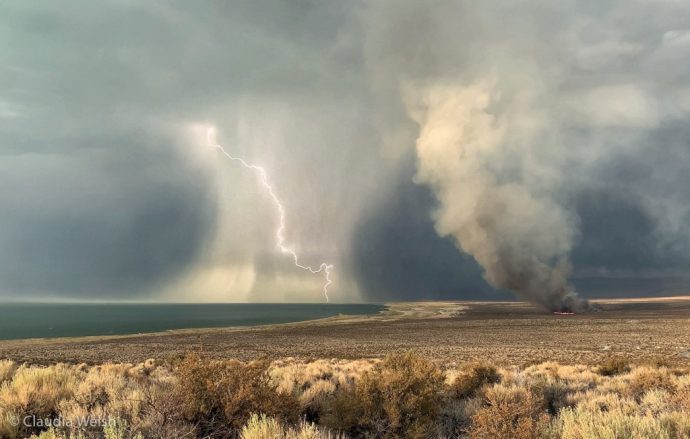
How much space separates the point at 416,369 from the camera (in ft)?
29.0

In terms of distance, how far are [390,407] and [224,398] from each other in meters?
2.89

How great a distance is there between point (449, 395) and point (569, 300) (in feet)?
490

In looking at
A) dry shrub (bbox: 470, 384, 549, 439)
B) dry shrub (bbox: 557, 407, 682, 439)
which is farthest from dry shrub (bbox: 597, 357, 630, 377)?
dry shrub (bbox: 470, 384, 549, 439)

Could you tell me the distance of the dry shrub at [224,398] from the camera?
6.98 m

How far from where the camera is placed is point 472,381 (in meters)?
11.8

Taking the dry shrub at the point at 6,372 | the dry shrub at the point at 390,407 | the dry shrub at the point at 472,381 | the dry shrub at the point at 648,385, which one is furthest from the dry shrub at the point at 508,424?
the dry shrub at the point at 6,372

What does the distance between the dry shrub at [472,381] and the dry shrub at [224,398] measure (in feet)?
17.3

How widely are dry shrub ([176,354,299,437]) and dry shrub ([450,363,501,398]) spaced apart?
5.27 meters

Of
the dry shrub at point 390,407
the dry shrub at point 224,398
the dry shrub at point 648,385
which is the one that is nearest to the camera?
the dry shrub at point 224,398

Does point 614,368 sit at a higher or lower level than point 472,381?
lower

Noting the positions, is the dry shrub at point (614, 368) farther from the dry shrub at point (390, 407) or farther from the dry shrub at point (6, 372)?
the dry shrub at point (6, 372)

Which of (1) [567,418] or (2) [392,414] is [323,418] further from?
(1) [567,418]

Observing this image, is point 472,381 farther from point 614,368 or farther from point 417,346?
point 417,346

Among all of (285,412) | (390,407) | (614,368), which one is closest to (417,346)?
(614,368)
